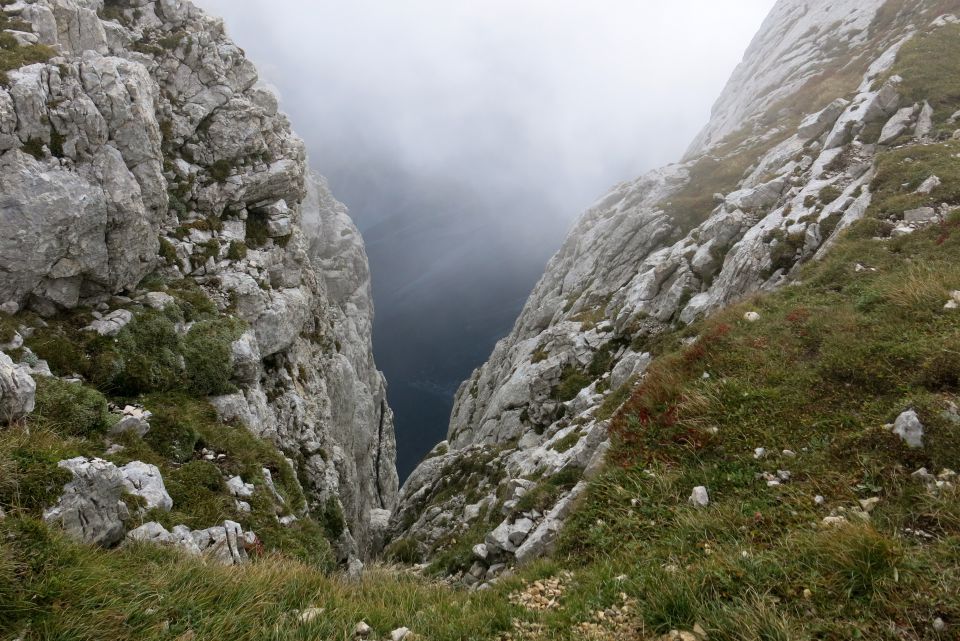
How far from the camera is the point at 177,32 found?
29641mm

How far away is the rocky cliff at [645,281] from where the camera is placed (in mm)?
18562

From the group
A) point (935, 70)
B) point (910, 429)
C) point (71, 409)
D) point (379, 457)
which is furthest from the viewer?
point (379, 457)

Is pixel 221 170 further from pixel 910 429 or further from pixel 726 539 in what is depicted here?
pixel 910 429

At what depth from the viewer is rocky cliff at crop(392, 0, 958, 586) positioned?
18562 millimetres

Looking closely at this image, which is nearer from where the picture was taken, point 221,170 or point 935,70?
point 221,170

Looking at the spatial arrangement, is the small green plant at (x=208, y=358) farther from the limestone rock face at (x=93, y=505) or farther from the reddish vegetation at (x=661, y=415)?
the reddish vegetation at (x=661, y=415)

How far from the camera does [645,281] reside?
33.2m

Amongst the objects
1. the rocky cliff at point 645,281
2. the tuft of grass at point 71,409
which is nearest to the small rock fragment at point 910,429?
the rocky cliff at point 645,281

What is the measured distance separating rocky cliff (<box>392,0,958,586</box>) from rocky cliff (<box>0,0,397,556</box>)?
1050cm

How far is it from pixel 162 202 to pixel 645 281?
97.6ft

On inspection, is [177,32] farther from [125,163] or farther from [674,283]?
[674,283]

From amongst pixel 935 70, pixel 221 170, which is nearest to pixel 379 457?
pixel 221 170

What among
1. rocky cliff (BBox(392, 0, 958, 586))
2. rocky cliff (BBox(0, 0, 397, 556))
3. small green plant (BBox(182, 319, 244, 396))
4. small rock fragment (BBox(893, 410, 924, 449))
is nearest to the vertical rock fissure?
rocky cliff (BBox(392, 0, 958, 586))

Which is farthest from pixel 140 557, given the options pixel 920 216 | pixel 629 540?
pixel 920 216
